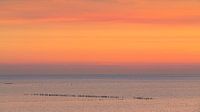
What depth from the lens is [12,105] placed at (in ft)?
348

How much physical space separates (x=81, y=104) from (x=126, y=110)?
50.9 feet

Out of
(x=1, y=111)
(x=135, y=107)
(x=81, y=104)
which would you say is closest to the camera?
(x=1, y=111)

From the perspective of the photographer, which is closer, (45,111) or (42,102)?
(45,111)

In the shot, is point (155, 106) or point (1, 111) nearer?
point (1, 111)

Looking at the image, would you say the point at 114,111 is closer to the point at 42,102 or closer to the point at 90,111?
the point at 90,111

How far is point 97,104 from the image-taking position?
110m

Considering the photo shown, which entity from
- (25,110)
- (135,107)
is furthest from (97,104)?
(25,110)

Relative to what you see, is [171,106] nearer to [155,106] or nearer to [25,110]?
[155,106]

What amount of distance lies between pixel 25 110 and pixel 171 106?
21.4 m

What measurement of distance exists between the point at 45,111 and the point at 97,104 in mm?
17043

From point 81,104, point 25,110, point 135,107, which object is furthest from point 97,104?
point 25,110

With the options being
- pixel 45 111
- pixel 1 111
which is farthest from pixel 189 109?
pixel 1 111

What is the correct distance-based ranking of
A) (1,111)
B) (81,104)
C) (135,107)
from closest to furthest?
(1,111) < (135,107) < (81,104)

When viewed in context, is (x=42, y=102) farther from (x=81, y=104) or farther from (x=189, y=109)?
(x=189, y=109)
